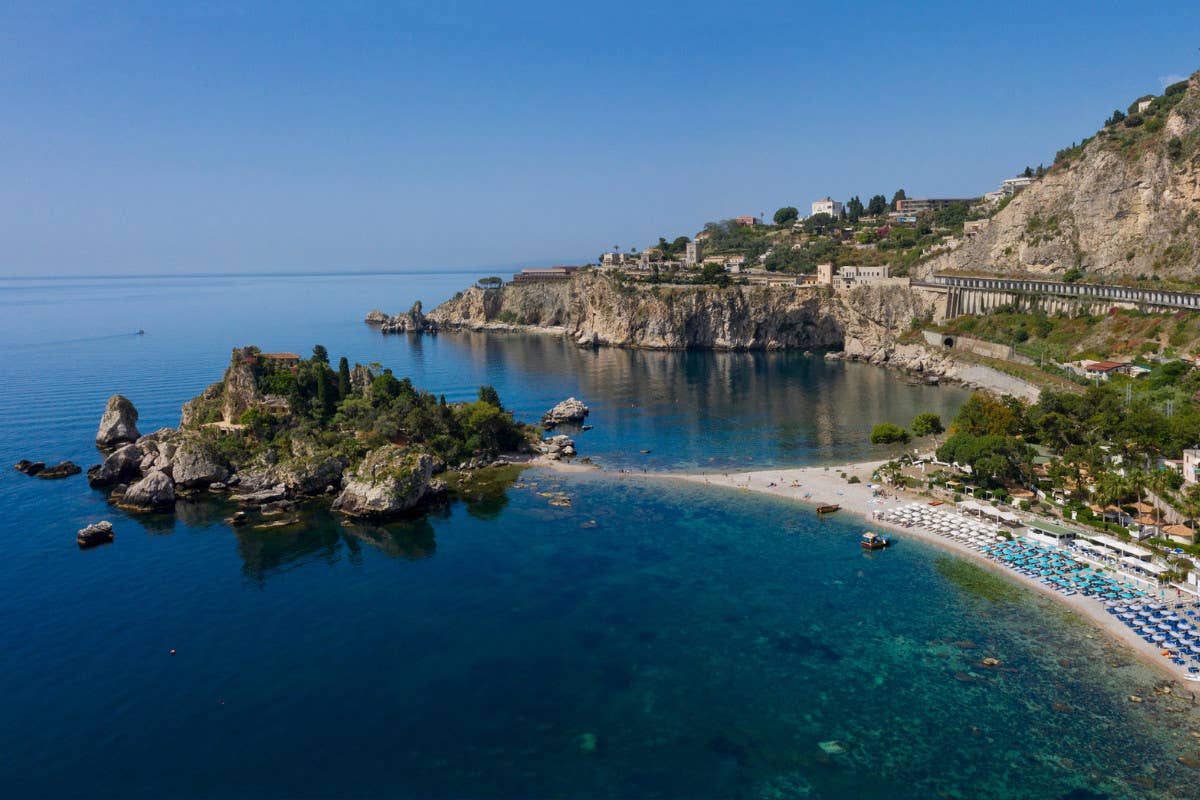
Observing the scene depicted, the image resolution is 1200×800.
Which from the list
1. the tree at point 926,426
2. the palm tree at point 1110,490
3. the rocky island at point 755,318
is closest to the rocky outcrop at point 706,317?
the rocky island at point 755,318

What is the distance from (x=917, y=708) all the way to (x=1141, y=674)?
905cm

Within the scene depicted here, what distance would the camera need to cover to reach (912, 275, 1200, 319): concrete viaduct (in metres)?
79.8

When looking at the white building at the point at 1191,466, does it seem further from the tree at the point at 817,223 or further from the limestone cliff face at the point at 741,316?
the tree at the point at 817,223

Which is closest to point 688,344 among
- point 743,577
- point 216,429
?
point 216,429

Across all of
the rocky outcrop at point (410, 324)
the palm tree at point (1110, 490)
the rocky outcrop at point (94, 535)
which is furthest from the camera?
the rocky outcrop at point (410, 324)

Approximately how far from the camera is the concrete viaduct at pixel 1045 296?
7975 centimetres

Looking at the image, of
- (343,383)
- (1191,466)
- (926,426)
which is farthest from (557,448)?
(1191,466)

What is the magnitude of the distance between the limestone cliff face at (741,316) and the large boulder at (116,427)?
86455mm

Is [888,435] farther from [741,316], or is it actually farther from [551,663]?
[741,316]

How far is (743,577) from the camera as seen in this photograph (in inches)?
1507

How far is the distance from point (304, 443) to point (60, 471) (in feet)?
66.2

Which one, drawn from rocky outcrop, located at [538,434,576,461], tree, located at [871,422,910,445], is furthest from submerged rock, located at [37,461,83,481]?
tree, located at [871,422,910,445]

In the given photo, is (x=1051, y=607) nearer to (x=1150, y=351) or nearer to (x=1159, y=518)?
(x=1159, y=518)

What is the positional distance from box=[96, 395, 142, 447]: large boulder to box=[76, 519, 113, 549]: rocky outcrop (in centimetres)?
2102
